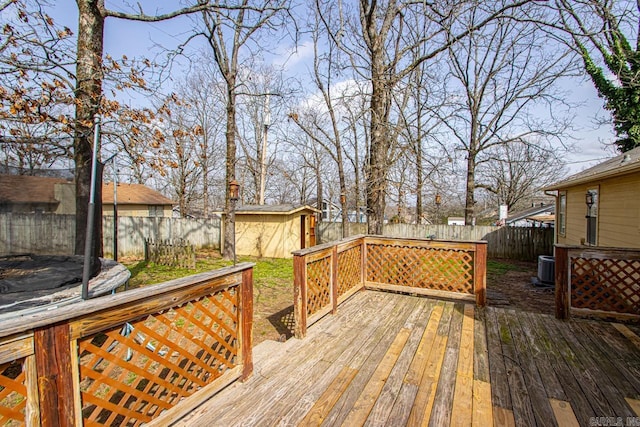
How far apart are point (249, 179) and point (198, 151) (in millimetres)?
5134

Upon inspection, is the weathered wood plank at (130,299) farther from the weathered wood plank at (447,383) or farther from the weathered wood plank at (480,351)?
the weathered wood plank at (480,351)

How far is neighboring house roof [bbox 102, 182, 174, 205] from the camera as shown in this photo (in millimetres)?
17359

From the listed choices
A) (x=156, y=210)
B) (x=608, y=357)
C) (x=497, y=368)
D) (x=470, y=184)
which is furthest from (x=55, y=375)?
(x=156, y=210)

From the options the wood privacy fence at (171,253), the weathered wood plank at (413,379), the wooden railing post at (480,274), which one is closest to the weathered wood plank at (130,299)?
the weathered wood plank at (413,379)

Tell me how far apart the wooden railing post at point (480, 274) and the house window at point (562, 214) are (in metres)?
7.32

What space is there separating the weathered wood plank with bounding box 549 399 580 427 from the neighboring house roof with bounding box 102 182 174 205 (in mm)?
20062

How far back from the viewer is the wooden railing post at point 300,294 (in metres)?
3.13

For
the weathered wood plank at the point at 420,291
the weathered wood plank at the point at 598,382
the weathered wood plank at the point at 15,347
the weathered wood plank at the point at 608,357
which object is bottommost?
the weathered wood plank at the point at 598,382

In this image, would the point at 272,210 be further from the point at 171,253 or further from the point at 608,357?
the point at 608,357

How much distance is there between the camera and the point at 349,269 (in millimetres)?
4562

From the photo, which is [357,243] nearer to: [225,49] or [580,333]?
[580,333]

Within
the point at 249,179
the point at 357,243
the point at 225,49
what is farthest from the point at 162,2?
the point at 249,179

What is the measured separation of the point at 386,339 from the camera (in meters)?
3.24

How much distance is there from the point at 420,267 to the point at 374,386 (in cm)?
274
